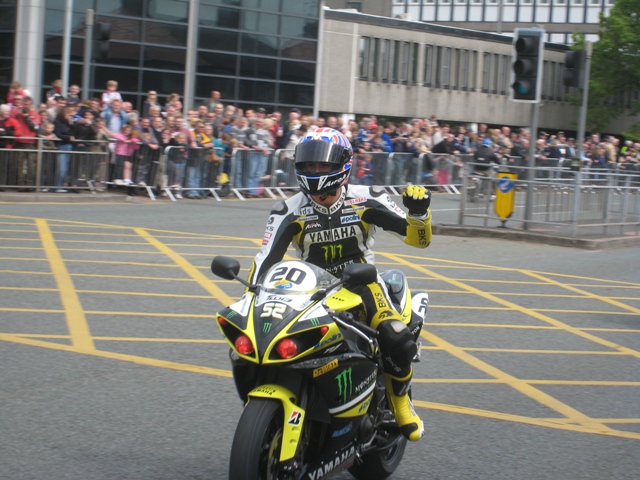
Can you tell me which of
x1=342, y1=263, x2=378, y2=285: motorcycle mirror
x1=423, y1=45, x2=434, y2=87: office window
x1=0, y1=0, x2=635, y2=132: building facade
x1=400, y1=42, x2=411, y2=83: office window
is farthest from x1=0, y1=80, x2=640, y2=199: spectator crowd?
x1=423, y1=45, x2=434, y2=87: office window

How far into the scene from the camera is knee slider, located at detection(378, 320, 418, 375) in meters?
4.93

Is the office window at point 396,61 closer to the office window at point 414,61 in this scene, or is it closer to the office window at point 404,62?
the office window at point 404,62

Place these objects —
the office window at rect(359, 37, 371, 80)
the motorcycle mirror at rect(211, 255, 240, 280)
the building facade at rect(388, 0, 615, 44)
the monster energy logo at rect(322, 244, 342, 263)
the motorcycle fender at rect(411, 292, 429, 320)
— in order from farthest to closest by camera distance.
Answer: the building facade at rect(388, 0, 615, 44) → the office window at rect(359, 37, 371, 80) → the motorcycle fender at rect(411, 292, 429, 320) → the monster energy logo at rect(322, 244, 342, 263) → the motorcycle mirror at rect(211, 255, 240, 280)

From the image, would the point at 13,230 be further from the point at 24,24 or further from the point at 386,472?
the point at 24,24

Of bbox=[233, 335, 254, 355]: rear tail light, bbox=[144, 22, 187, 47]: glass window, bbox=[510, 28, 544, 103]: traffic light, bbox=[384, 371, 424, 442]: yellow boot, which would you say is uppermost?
bbox=[144, 22, 187, 47]: glass window

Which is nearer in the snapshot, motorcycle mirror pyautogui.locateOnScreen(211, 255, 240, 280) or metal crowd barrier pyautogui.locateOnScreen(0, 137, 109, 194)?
motorcycle mirror pyautogui.locateOnScreen(211, 255, 240, 280)

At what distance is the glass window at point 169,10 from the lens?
3459 centimetres

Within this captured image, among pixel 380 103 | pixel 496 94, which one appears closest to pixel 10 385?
pixel 380 103

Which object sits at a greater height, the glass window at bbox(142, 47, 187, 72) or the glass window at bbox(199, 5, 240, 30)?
the glass window at bbox(199, 5, 240, 30)

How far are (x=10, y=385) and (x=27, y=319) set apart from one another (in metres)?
2.25

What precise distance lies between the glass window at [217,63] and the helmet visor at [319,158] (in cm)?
3177

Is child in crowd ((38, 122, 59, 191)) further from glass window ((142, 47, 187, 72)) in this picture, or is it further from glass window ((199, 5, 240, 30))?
glass window ((199, 5, 240, 30))

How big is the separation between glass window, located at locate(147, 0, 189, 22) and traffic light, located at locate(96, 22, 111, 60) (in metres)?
13.9

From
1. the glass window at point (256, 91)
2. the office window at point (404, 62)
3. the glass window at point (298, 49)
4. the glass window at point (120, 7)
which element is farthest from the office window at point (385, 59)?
the glass window at point (120, 7)
